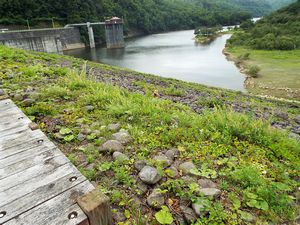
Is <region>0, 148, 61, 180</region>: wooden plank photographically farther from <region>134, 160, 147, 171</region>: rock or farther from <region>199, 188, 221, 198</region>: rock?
<region>199, 188, 221, 198</region>: rock

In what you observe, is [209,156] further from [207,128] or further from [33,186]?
[33,186]

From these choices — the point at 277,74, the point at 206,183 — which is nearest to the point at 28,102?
the point at 206,183

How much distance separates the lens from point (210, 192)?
218 centimetres

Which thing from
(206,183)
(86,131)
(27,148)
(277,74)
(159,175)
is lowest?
(277,74)

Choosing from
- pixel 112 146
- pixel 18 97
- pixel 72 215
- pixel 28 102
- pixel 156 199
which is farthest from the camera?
pixel 18 97

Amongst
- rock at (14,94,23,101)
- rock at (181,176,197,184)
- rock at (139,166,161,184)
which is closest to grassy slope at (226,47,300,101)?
rock at (181,176,197,184)

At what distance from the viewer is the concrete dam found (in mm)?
29391

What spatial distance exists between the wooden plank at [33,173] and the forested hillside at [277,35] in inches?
1498

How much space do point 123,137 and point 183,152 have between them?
89cm

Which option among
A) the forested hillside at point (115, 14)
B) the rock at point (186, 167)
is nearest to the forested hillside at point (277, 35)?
the forested hillside at point (115, 14)

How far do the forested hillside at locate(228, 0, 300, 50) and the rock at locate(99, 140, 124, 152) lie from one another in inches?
1458

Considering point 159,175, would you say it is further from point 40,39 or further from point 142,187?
point 40,39

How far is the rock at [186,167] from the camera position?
2514mm

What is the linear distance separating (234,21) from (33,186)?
372ft
